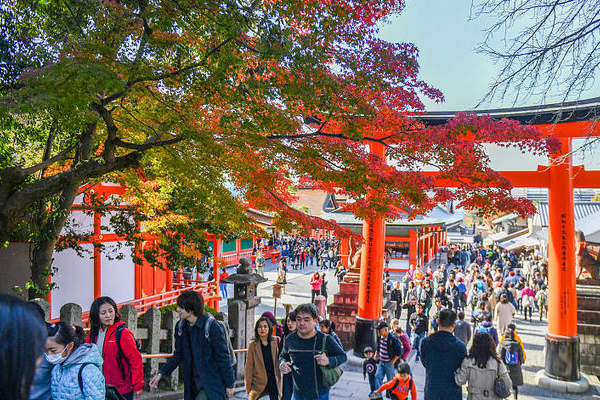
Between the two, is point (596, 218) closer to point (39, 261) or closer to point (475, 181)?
point (475, 181)

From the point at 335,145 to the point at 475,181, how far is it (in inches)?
84.3

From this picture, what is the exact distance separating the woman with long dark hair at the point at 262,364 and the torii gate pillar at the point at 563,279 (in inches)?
266

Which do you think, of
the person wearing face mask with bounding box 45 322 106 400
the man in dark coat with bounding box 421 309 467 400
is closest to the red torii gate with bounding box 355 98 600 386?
the man in dark coat with bounding box 421 309 467 400

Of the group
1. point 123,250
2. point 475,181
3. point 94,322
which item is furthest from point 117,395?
point 123,250

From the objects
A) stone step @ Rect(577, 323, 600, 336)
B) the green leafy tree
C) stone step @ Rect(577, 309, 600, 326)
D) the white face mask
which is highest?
the green leafy tree

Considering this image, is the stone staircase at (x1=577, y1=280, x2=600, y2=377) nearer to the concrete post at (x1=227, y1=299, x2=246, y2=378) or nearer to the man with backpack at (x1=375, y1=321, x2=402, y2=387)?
the man with backpack at (x1=375, y1=321, x2=402, y2=387)

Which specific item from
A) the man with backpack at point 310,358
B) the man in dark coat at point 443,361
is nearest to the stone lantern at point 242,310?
the man with backpack at point 310,358

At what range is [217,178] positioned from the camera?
5.54 meters

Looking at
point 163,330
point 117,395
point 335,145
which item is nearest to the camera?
point 117,395

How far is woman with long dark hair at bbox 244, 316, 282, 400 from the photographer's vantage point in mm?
4547

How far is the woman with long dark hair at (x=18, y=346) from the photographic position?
44.1 inches

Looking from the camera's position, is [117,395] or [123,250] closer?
[117,395]

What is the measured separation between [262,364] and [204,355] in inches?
48.5

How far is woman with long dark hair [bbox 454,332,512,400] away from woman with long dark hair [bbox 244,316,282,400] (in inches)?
75.6
